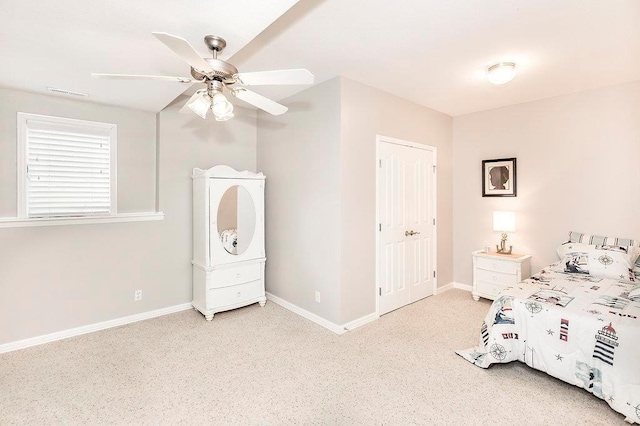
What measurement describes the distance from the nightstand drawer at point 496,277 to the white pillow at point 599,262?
51 cm

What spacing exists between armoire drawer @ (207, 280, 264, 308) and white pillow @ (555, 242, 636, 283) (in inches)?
130

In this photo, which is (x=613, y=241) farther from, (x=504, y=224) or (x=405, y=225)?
(x=405, y=225)

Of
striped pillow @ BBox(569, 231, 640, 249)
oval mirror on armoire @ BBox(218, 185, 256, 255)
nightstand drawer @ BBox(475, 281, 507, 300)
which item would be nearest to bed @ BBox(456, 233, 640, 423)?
striped pillow @ BBox(569, 231, 640, 249)

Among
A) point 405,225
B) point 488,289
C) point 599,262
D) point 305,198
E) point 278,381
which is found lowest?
point 278,381

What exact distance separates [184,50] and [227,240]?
2375 mm

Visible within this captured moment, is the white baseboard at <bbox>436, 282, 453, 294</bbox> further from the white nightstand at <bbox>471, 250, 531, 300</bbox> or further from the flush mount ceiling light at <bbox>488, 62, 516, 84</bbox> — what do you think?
the flush mount ceiling light at <bbox>488, 62, 516, 84</bbox>

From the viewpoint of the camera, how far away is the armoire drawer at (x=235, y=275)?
3.41 metres

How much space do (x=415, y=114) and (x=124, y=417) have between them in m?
3.98

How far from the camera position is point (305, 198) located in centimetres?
343

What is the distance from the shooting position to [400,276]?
363 centimetres

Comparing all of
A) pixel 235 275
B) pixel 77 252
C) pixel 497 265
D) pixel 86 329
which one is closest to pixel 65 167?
pixel 77 252

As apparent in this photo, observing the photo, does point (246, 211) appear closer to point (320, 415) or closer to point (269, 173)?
point (269, 173)

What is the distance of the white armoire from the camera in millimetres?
3396

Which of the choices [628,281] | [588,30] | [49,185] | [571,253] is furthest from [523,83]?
[49,185]
